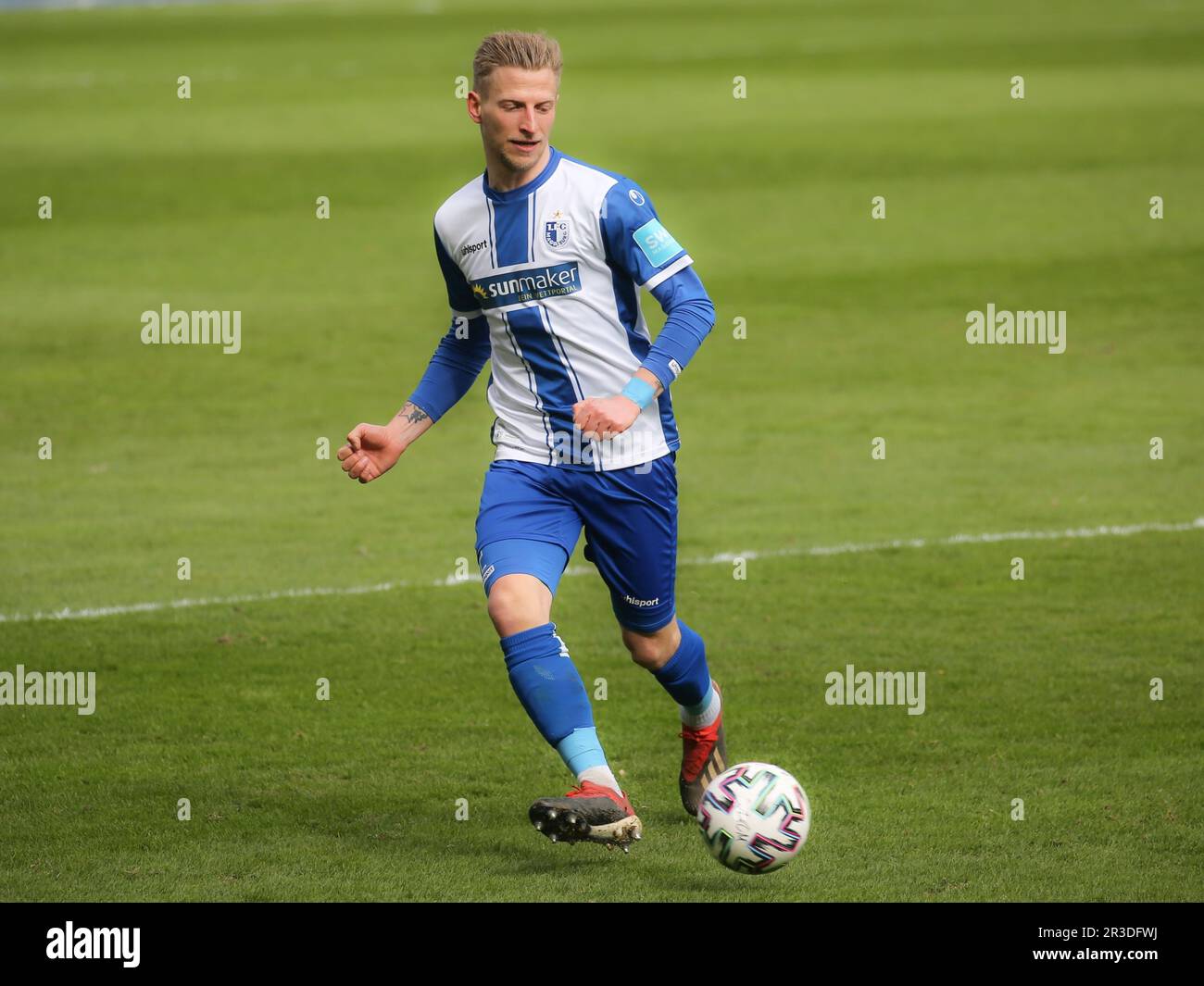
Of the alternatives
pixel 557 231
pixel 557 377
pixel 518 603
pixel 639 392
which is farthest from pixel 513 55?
pixel 518 603

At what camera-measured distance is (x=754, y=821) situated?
5.57 meters

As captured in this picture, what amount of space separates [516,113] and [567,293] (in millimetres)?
591

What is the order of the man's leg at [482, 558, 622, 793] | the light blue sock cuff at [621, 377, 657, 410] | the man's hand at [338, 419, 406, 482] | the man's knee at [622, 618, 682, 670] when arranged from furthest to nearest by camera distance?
the man's knee at [622, 618, 682, 670] → the man's hand at [338, 419, 406, 482] → the man's leg at [482, 558, 622, 793] → the light blue sock cuff at [621, 377, 657, 410]

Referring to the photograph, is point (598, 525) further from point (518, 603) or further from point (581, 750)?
point (581, 750)

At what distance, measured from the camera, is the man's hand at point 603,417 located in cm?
540

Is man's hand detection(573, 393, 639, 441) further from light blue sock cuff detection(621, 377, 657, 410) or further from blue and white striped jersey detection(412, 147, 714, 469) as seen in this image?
blue and white striped jersey detection(412, 147, 714, 469)

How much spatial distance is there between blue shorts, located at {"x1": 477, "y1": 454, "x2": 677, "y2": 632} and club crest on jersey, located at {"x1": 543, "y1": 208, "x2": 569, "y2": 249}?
0.73 meters

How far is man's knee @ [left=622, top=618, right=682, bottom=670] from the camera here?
628 cm

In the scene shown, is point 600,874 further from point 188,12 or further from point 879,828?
point 188,12

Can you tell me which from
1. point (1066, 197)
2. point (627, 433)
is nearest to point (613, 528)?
point (627, 433)

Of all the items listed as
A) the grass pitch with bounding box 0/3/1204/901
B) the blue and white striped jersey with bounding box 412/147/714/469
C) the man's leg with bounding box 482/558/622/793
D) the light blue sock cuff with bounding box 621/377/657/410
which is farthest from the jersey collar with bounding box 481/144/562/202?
the grass pitch with bounding box 0/3/1204/901

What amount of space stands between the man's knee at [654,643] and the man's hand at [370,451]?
99 centimetres

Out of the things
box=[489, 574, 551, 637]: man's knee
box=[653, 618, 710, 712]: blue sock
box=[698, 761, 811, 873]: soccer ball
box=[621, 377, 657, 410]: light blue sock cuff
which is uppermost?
box=[621, 377, 657, 410]: light blue sock cuff

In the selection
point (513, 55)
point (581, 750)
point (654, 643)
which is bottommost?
point (581, 750)
